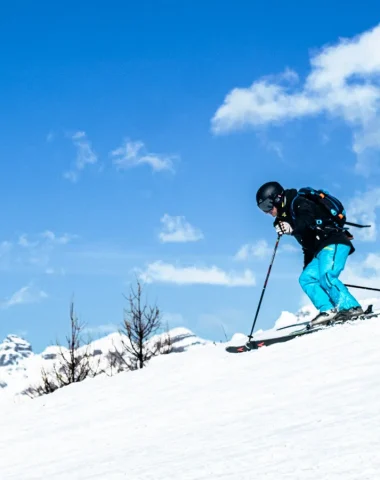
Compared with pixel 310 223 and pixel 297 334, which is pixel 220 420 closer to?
pixel 297 334

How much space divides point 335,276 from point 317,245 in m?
0.56

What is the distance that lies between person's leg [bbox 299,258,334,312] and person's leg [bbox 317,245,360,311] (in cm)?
13

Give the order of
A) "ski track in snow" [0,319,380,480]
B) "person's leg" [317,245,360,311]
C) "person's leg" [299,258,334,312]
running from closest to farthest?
"ski track in snow" [0,319,380,480] < "person's leg" [317,245,360,311] < "person's leg" [299,258,334,312]

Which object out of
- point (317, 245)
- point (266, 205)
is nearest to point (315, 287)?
point (317, 245)

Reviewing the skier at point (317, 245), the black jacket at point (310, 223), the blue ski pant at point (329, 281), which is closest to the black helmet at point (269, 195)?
the skier at point (317, 245)

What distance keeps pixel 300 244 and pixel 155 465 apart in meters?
6.16

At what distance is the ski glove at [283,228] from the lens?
11.0 metres

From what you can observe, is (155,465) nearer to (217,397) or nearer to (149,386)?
(217,397)

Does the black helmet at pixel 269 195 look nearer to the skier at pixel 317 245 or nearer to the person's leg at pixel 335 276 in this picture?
the skier at pixel 317 245

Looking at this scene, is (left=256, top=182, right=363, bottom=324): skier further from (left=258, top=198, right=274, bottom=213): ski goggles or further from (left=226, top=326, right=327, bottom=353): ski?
(left=226, top=326, right=327, bottom=353): ski

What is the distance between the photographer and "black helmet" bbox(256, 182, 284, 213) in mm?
11039

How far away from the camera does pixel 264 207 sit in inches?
439

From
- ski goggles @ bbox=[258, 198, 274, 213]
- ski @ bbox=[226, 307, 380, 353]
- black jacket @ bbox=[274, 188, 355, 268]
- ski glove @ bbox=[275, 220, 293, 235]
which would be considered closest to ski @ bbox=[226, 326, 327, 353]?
ski @ bbox=[226, 307, 380, 353]

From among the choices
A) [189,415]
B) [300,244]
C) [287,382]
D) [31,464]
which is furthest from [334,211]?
[31,464]
